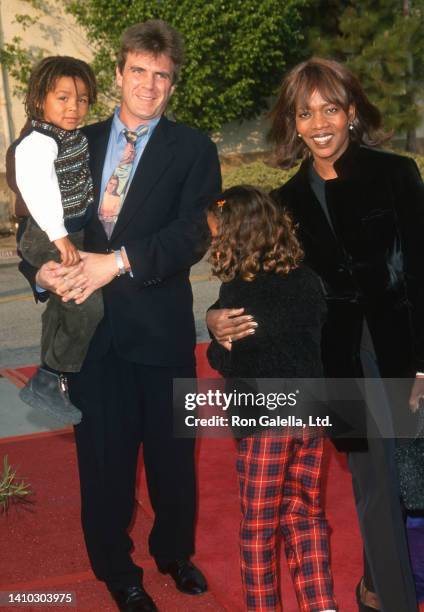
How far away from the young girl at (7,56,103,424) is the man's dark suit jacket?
0.28 ft

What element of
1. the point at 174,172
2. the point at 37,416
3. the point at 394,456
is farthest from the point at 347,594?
the point at 37,416

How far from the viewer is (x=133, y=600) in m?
3.61

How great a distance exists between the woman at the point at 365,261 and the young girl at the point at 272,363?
0.34 feet

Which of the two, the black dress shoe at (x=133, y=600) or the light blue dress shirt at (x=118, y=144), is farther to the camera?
the black dress shoe at (x=133, y=600)

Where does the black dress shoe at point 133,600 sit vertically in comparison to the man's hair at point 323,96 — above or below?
below

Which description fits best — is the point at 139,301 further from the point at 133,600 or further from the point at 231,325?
the point at 133,600

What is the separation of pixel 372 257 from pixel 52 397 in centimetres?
139

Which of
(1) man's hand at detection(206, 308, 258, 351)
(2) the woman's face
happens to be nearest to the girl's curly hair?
(1) man's hand at detection(206, 308, 258, 351)

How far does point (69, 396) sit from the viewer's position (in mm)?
3604

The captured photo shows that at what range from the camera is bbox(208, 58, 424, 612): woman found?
310cm

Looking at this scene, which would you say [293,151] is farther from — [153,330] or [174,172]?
[153,330]

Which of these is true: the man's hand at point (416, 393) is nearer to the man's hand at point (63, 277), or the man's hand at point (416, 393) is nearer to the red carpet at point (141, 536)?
the red carpet at point (141, 536)

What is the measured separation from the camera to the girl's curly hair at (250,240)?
117 inches

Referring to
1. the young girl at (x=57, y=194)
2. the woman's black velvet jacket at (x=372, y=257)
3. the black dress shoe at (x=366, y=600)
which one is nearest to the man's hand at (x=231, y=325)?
the woman's black velvet jacket at (x=372, y=257)
